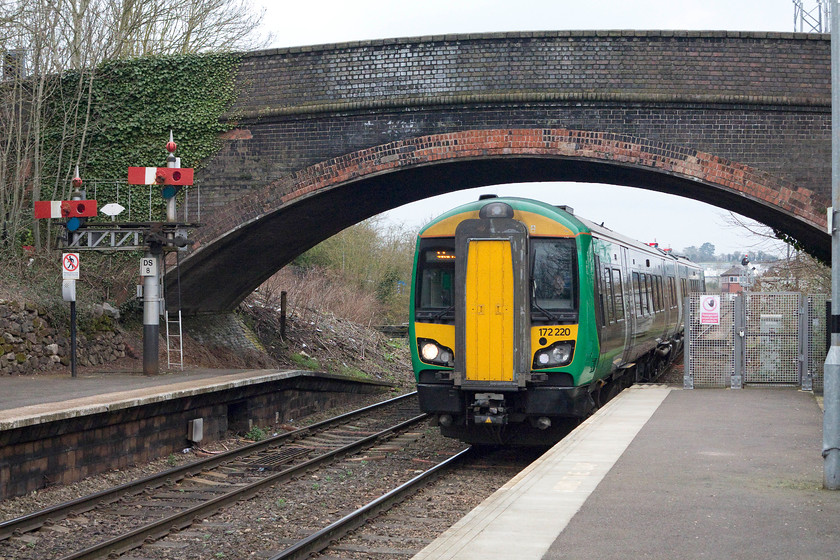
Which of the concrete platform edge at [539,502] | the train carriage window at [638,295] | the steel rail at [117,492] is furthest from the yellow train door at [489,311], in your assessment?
the train carriage window at [638,295]

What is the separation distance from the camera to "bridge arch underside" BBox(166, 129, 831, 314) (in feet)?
53.7

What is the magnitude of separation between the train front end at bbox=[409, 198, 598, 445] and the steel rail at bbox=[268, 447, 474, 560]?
1016mm

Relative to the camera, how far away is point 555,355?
10703 mm

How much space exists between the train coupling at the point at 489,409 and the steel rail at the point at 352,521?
0.81 metres

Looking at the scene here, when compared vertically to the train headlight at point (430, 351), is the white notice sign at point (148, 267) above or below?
above

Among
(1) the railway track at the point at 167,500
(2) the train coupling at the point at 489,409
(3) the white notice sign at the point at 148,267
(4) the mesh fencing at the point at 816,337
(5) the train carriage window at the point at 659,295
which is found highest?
(3) the white notice sign at the point at 148,267

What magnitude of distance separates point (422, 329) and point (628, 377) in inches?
294

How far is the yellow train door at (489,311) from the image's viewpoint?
10648 millimetres

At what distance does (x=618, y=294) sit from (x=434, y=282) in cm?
343

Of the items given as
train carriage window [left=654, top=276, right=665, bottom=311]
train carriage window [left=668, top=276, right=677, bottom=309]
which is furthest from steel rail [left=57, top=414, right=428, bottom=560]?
train carriage window [left=668, top=276, right=677, bottom=309]

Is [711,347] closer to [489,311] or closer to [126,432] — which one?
[489,311]

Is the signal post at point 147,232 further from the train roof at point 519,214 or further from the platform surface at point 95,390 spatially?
the train roof at point 519,214

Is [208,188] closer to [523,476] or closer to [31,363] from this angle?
[31,363]

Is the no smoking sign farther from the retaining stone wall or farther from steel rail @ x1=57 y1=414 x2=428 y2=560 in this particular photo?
steel rail @ x1=57 y1=414 x2=428 y2=560
